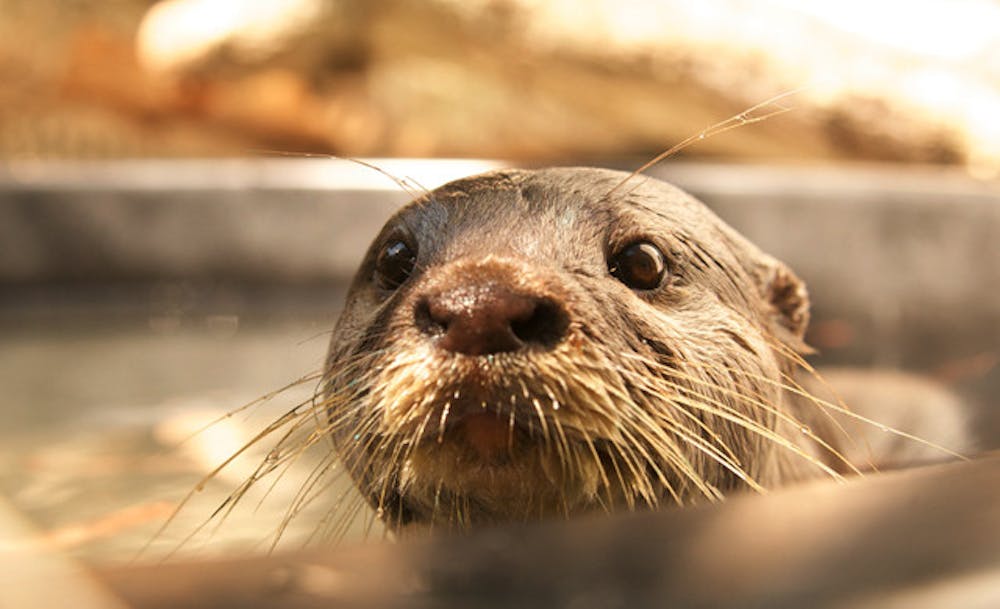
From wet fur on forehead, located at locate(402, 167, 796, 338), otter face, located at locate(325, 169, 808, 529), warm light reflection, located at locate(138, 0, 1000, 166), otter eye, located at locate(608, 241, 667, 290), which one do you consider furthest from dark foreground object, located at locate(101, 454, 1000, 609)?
warm light reflection, located at locate(138, 0, 1000, 166)

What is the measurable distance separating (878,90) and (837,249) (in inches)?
71.9

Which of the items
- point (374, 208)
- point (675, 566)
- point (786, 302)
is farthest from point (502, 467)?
point (374, 208)

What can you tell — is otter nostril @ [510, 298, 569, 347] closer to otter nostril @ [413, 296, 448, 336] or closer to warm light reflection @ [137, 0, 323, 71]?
otter nostril @ [413, 296, 448, 336]

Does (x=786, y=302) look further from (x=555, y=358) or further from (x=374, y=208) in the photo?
(x=374, y=208)

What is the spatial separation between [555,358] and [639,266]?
1.11 ft

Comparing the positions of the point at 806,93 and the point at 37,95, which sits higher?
the point at 37,95

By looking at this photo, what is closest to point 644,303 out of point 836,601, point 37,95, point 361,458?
point 361,458

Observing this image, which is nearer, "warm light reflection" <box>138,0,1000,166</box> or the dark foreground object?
→ the dark foreground object

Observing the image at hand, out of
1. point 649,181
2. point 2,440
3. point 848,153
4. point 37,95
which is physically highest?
point 37,95

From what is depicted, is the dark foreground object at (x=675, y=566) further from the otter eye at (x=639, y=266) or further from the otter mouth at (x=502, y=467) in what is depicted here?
the otter eye at (x=639, y=266)

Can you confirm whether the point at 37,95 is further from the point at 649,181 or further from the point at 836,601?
the point at 836,601

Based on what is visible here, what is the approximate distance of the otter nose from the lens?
1.08 meters

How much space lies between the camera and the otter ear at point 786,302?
1716mm

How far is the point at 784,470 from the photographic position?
163cm
